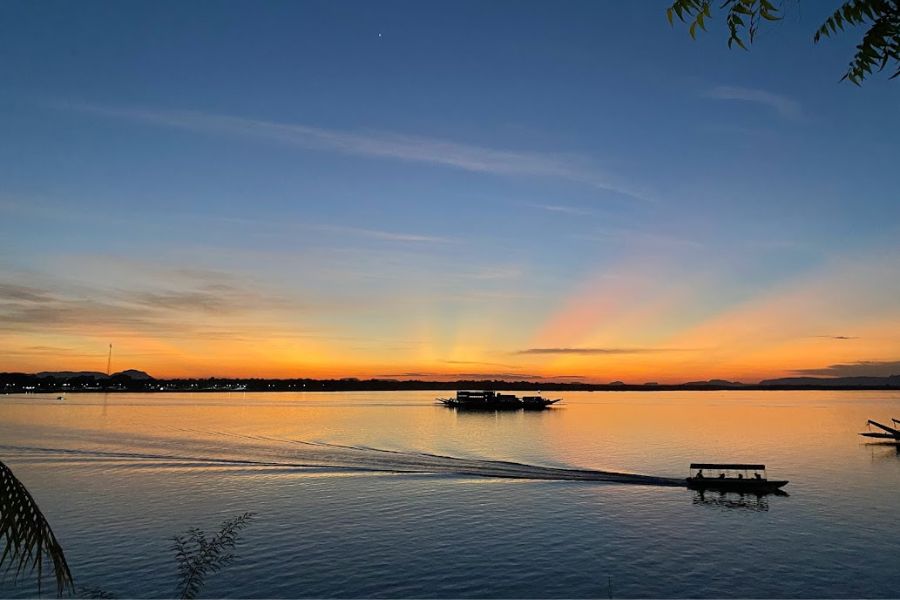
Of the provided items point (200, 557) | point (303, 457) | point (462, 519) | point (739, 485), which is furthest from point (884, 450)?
point (200, 557)

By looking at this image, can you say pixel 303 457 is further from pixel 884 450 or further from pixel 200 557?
pixel 884 450

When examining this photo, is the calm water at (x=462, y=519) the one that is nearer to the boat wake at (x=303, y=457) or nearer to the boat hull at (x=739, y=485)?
the boat wake at (x=303, y=457)

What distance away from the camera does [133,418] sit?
15575 centimetres

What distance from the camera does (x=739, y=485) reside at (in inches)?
2402

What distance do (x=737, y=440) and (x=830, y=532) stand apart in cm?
7832

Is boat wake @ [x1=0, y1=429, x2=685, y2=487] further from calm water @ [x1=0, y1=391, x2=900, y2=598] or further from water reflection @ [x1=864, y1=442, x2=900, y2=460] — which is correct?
water reflection @ [x1=864, y1=442, x2=900, y2=460]

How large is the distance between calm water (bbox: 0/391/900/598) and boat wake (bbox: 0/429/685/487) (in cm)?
49

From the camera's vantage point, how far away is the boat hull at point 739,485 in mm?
60688

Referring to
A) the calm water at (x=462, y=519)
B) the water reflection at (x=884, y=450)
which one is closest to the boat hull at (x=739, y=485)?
→ the calm water at (x=462, y=519)

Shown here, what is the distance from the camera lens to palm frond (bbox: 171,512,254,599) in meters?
15.2

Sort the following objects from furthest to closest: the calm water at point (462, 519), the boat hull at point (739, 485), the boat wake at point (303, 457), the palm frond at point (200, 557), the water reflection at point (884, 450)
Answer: the water reflection at point (884, 450) < the boat wake at point (303, 457) < the boat hull at point (739, 485) < the calm water at point (462, 519) < the palm frond at point (200, 557)

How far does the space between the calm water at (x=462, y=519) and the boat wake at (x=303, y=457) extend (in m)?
0.49

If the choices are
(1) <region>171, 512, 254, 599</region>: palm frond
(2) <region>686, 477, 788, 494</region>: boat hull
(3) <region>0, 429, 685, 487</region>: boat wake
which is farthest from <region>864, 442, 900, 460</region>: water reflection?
(1) <region>171, 512, 254, 599</region>: palm frond

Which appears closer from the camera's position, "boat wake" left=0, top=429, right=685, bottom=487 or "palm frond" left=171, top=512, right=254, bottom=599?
"palm frond" left=171, top=512, right=254, bottom=599
